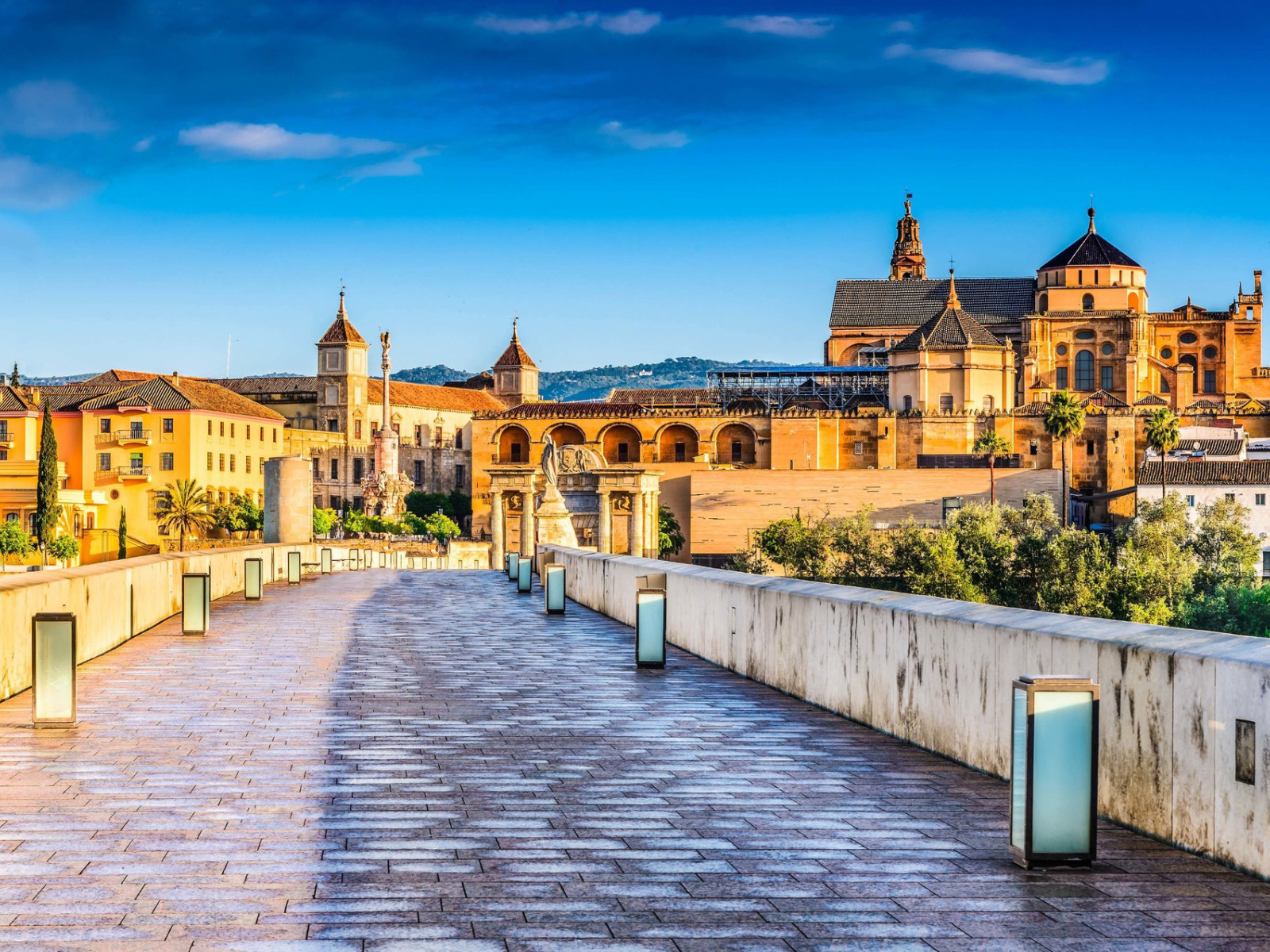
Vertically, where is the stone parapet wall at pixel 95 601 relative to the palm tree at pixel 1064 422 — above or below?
below

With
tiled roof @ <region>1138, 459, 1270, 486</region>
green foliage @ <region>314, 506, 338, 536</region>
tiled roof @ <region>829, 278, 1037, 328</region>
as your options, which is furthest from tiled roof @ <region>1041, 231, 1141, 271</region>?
green foliage @ <region>314, 506, 338, 536</region>

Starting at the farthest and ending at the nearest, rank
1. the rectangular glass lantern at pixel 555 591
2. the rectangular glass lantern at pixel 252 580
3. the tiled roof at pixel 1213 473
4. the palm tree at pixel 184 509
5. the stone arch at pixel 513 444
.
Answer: the stone arch at pixel 513 444
the palm tree at pixel 184 509
the tiled roof at pixel 1213 473
the rectangular glass lantern at pixel 252 580
the rectangular glass lantern at pixel 555 591

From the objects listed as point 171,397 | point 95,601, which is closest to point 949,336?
point 171,397

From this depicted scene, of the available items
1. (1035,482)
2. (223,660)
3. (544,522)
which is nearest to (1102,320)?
(1035,482)

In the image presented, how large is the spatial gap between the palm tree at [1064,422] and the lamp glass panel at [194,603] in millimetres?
78556

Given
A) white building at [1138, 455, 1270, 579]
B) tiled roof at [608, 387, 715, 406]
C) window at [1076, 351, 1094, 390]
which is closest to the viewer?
white building at [1138, 455, 1270, 579]

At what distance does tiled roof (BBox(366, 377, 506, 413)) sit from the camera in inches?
4764

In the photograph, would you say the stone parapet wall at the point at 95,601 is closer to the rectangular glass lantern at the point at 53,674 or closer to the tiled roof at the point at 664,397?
the rectangular glass lantern at the point at 53,674

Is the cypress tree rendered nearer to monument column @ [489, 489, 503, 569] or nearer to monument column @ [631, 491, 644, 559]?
monument column @ [489, 489, 503, 569]

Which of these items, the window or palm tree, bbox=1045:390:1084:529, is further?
the window

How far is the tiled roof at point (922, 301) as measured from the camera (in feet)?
367

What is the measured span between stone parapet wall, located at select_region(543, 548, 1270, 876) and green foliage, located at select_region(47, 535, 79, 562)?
206 feet

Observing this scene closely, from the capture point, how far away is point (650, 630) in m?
10.7

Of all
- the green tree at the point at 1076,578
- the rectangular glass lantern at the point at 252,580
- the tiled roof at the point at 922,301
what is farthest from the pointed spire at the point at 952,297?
the rectangular glass lantern at the point at 252,580
